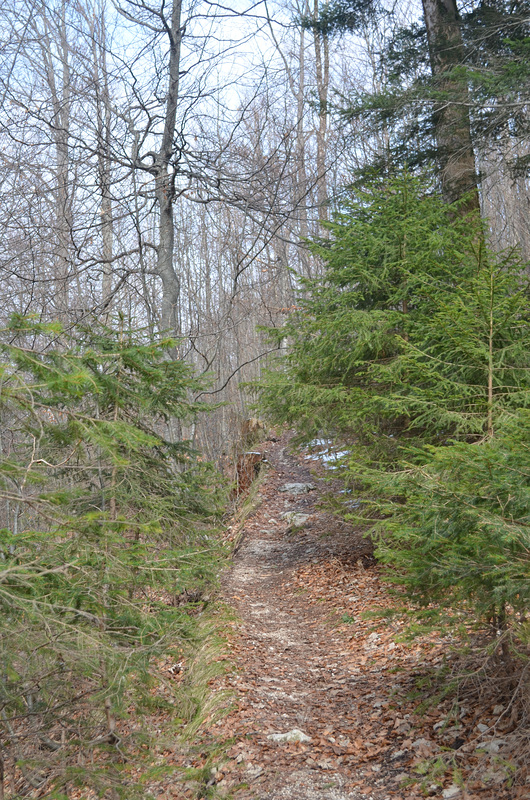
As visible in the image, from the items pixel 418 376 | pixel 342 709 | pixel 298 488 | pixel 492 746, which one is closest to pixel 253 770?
pixel 342 709

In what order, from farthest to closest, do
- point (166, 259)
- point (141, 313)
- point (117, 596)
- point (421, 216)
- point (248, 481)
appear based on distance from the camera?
point (141, 313)
point (248, 481)
point (166, 259)
point (421, 216)
point (117, 596)

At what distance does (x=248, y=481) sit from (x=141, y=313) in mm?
5269

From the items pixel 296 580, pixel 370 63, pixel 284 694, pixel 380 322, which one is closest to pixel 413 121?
pixel 380 322

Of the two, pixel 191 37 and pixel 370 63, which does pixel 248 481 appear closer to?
pixel 191 37

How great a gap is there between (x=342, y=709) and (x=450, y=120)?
8.13 m

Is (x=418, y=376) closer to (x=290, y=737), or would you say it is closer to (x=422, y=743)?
(x=422, y=743)

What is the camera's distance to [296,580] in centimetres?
865

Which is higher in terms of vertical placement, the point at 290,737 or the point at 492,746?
the point at 492,746

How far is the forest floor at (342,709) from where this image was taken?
11.9ft

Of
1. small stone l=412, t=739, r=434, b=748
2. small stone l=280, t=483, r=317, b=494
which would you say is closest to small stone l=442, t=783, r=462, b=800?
small stone l=412, t=739, r=434, b=748

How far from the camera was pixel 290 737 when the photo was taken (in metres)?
4.40

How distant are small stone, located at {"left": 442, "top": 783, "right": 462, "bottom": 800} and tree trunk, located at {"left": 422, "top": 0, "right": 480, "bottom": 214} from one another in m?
7.35

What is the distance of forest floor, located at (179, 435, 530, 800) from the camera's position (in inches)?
142

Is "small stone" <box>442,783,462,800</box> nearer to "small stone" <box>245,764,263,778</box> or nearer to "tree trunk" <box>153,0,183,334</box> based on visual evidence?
"small stone" <box>245,764,263,778</box>
